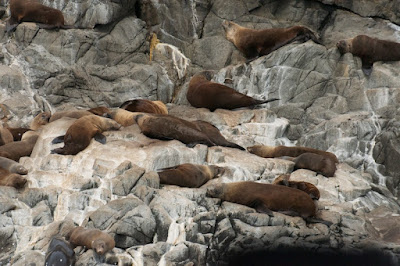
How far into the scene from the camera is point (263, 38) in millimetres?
19031

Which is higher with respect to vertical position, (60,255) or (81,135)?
(81,135)

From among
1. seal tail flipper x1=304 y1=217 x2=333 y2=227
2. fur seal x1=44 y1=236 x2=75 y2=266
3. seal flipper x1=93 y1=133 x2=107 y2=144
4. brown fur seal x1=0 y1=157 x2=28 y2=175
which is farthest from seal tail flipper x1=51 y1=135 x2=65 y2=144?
seal tail flipper x1=304 y1=217 x2=333 y2=227

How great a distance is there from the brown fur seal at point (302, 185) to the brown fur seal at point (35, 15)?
867cm

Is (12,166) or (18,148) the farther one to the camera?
(18,148)

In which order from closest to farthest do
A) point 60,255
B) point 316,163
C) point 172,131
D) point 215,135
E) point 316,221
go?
point 60,255
point 316,221
point 172,131
point 316,163
point 215,135

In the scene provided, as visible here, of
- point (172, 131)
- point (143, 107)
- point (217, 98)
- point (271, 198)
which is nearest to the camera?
point (271, 198)

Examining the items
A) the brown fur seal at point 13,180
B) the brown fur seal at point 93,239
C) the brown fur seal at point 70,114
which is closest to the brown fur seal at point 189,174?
the brown fur seal at point 93,239

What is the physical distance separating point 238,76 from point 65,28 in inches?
197

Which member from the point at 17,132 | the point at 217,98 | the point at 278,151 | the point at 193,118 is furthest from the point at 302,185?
the point at 17,132

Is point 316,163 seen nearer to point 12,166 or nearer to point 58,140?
point 58,140

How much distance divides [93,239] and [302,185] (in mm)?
4586

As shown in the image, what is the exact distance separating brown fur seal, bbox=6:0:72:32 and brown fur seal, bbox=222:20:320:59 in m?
4.84

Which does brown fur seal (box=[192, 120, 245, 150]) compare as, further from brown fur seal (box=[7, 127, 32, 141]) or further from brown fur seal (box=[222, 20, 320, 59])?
brown fur seal (box=[222, 20, 320, 59])

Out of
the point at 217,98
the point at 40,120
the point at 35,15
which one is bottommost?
the point at 40,120
